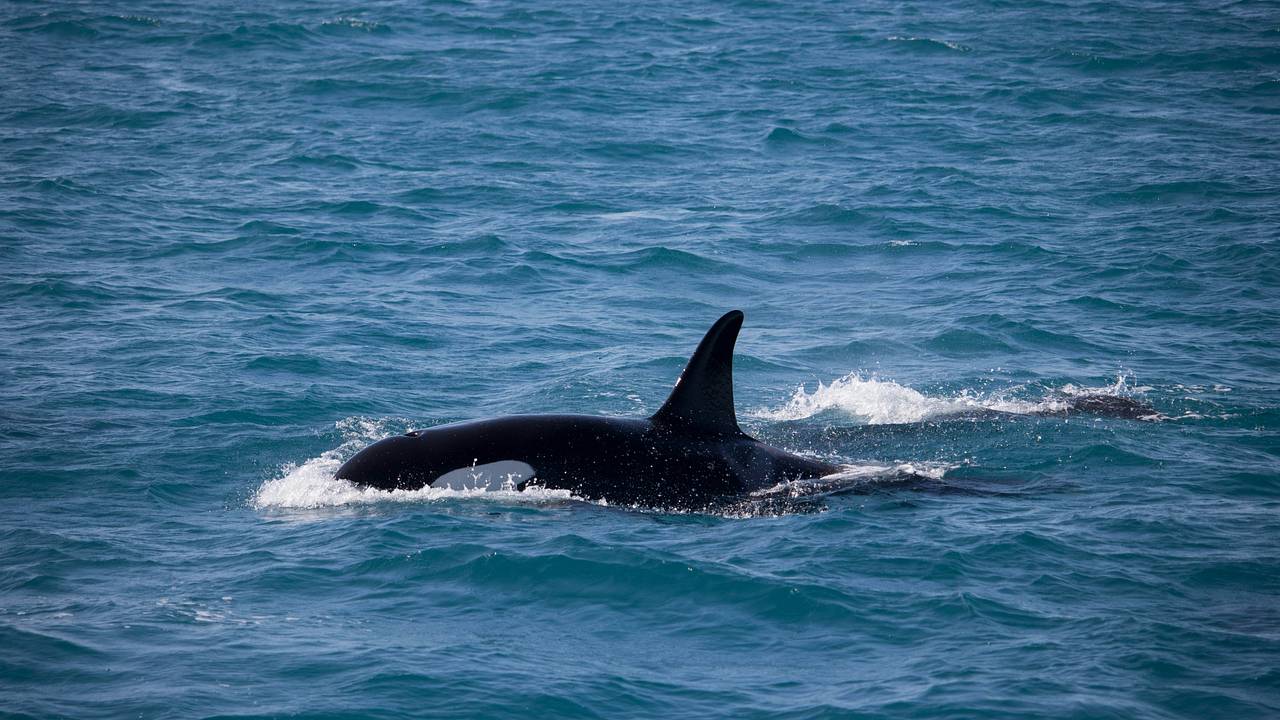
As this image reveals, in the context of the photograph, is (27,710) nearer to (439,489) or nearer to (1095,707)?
(439,489)

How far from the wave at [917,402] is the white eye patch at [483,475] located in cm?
449

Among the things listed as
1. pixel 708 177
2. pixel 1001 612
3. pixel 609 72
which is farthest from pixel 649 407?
pixel 609 72

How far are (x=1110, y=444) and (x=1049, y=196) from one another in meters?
12.9

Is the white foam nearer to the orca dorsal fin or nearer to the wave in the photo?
the orca dorsal fin

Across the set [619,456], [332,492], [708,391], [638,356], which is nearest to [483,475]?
[619,456]

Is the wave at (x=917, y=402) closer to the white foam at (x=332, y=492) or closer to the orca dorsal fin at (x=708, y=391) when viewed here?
the orca dorsal fin at (x=708, y=391)

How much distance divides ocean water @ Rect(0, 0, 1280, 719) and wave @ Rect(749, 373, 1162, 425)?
0.34 ft

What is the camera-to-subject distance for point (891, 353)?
18.8 m

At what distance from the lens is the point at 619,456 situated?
1262cm

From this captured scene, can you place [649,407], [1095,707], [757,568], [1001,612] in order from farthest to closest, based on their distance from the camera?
[649,407] → [757,568] → [1001,612] → [1095,707]

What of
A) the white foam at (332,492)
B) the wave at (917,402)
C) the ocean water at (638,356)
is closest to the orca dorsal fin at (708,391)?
the ocean water at (638,356)

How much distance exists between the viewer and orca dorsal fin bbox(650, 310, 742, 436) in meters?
12.2

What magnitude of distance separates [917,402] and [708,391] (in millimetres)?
4845

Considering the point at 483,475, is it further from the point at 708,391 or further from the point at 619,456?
the point at 708,391
